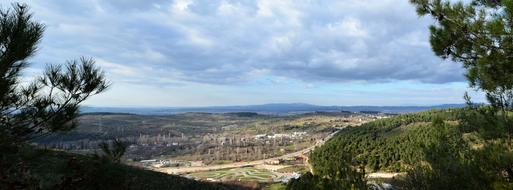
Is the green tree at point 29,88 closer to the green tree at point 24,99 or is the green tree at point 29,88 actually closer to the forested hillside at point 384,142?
the green tree at point 24,99

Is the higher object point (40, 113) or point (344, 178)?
point (40, 113)

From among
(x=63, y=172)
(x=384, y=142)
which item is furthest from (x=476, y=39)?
(x=384, y=142)

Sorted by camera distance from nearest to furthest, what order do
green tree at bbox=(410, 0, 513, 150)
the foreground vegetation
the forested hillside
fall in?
the foreground vegetation < green tree at bbox=(410, 0, 513, 150) < the forested hillside

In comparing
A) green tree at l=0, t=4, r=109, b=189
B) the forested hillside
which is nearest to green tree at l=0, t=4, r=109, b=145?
green tree at l=0, t=4, r=109, b=189

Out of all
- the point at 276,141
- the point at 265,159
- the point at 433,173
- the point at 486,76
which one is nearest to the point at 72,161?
the point at 433,173

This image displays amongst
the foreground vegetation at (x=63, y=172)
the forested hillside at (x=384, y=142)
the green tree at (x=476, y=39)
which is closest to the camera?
the foreground vegetation at (x=63, y=172)

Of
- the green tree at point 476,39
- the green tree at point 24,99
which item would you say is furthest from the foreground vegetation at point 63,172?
the green tree at point 476,39

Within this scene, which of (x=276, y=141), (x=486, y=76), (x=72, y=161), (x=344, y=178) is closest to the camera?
(x=72, y=161)

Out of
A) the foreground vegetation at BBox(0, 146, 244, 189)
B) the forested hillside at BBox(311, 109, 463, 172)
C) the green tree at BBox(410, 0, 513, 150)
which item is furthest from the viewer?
the forested hillside at BBox(311, 109, 463, 172)

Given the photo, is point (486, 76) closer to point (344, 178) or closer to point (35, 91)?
point (344, 178)

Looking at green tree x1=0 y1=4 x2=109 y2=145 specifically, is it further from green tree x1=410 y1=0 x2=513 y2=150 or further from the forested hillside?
the forested hillside

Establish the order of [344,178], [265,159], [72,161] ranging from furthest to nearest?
1. [265,159]
2. [344,178]
3. [72,161]
